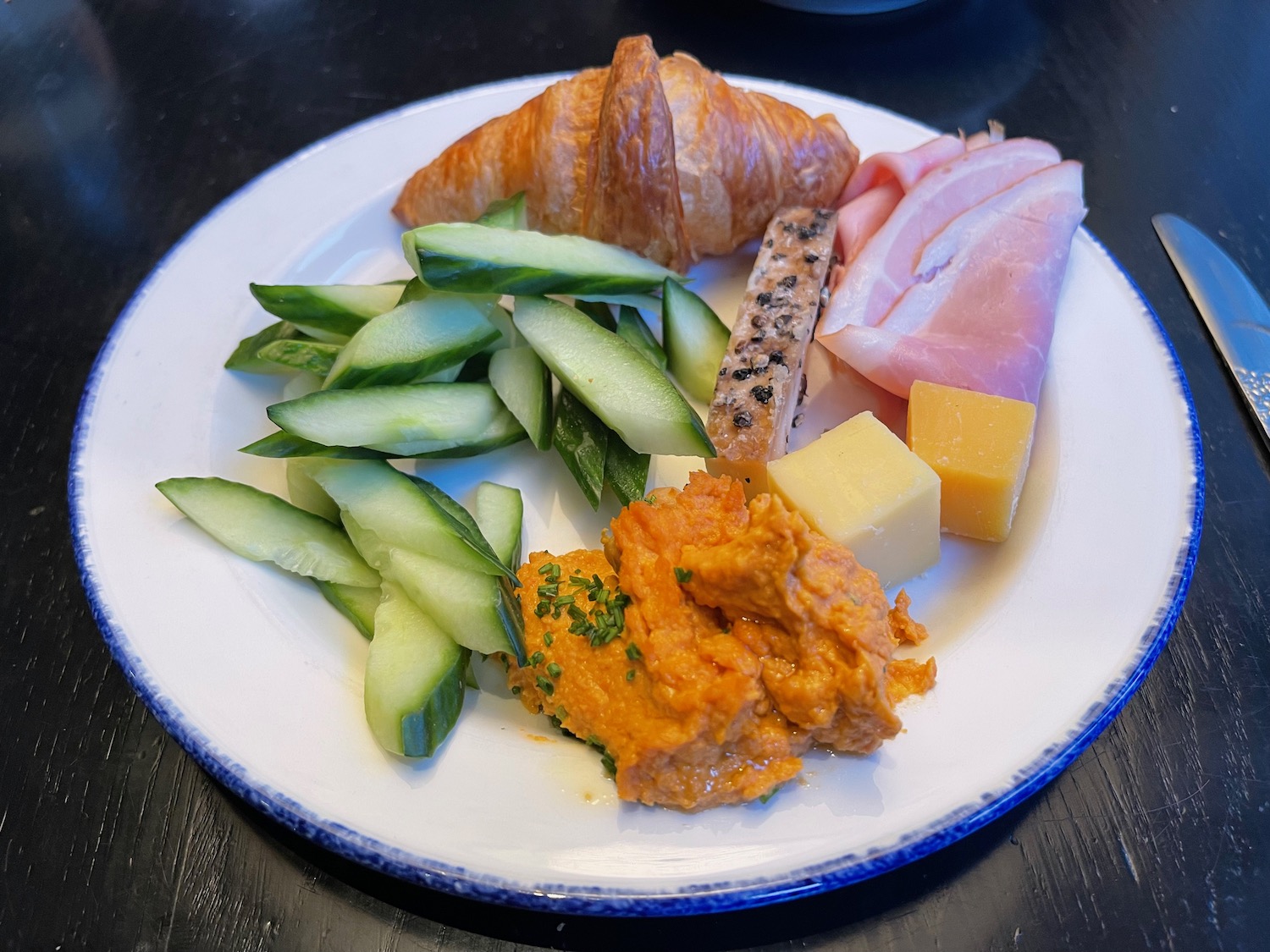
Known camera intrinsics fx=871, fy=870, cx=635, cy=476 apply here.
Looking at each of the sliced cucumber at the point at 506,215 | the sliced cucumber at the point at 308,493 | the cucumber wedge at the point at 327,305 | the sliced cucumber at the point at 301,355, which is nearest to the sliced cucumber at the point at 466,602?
the sliced cucumber at the point at 308,493

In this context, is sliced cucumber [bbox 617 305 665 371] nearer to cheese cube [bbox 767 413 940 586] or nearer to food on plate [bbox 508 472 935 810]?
cheese cube [bbox 767 413 940 586]

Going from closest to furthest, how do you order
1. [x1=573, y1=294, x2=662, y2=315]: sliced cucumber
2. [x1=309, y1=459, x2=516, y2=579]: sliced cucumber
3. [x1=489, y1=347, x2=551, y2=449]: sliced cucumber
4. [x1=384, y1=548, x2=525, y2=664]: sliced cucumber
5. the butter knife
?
1. [x1=384, y1=548, x2=525, y2=664]: sliced cucumber
2. [x1=309, y1=459, x2=516, y2=579]: sliced cucumber
3. [x1=489, y1=347, x2=551, y2=449]: sliced cucumber
4. [x1=573, y1=294, x2=662, y2=315]: sliced cucumber
5. the butter knife

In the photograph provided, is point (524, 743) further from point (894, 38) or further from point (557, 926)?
point (894, 38)

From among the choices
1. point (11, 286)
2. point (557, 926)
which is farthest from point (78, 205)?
point (557, 926)

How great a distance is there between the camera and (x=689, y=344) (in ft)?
7.99

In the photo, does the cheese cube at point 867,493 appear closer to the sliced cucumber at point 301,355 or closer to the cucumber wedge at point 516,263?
the cucumber wedge at point 516,263

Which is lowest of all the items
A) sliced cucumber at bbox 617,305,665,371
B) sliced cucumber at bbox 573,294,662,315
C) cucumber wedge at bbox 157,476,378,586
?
cucumber wedge at bbox 157,476,378,586

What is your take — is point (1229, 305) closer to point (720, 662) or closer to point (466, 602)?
point (720, 662)

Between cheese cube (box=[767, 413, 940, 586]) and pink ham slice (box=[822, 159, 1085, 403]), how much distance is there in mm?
327

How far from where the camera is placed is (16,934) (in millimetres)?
1706

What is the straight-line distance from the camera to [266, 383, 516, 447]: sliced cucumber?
1.98m

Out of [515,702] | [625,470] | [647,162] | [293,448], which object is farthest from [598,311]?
[515,702]

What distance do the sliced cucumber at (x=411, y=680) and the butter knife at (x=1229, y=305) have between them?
232cm

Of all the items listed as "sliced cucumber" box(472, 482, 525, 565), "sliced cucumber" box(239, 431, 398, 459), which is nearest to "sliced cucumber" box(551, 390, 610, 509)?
"sliced cucumber" box(472, 482, 525, 565)
